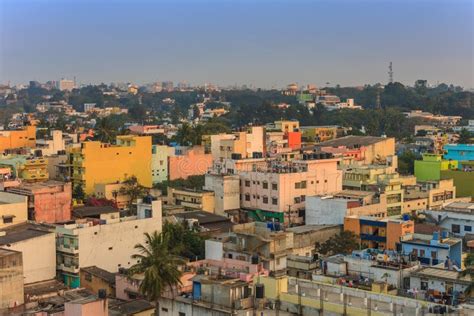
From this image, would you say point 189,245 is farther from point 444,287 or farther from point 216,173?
point 216,173

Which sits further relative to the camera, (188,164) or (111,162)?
(188,164)

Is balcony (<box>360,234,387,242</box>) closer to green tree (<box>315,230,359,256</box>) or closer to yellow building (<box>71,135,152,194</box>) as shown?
green tree (<box>315,230,359,256</box>)

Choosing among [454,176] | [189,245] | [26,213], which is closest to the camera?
[189,245]

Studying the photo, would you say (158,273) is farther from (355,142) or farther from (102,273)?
(355,142)

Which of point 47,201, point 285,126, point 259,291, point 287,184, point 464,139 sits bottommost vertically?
point 259,291

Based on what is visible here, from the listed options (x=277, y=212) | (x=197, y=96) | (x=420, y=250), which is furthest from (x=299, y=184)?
(x=197, y=96)

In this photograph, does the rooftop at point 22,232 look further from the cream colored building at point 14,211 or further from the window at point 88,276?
the window at point 88,276

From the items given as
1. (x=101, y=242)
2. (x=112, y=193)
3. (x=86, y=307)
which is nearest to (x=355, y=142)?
(x=112, y=193)
